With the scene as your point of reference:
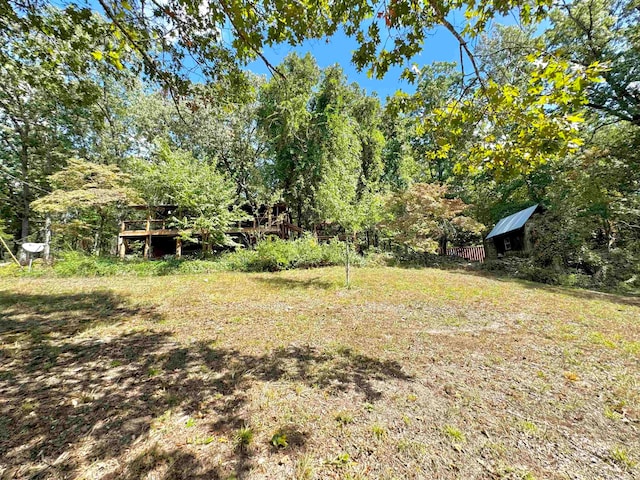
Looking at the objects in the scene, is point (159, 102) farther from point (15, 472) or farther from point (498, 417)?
point (498, 417)

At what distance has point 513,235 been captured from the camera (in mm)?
15797

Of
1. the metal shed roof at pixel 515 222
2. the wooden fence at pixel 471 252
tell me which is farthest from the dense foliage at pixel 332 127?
the wooden fence at pixel 471 252

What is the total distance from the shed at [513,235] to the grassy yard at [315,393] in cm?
1012

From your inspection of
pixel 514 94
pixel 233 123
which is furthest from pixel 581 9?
pixel 233 123

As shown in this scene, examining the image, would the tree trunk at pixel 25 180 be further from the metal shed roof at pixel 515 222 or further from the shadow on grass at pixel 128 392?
the metal shed roof at pixel 515 222

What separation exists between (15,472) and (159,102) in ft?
70.7

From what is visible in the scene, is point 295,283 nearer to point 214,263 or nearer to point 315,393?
point 214,263

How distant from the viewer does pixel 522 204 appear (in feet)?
58.2

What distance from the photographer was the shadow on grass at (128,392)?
179 cm

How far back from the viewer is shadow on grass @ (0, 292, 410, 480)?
1.79 m

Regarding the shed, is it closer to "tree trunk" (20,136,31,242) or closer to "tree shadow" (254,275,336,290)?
"tree shadow" (254,275,336,290)

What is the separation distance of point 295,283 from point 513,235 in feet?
47.5

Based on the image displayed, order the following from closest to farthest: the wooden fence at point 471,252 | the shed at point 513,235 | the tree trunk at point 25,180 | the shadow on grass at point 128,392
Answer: the shadow on grass at point 128,392
the shed at point 513,235
the tree trunk at point 25,180
the wooden fence at point 471,252

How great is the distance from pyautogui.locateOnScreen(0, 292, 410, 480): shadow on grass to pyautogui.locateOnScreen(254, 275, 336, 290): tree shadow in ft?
13.1
